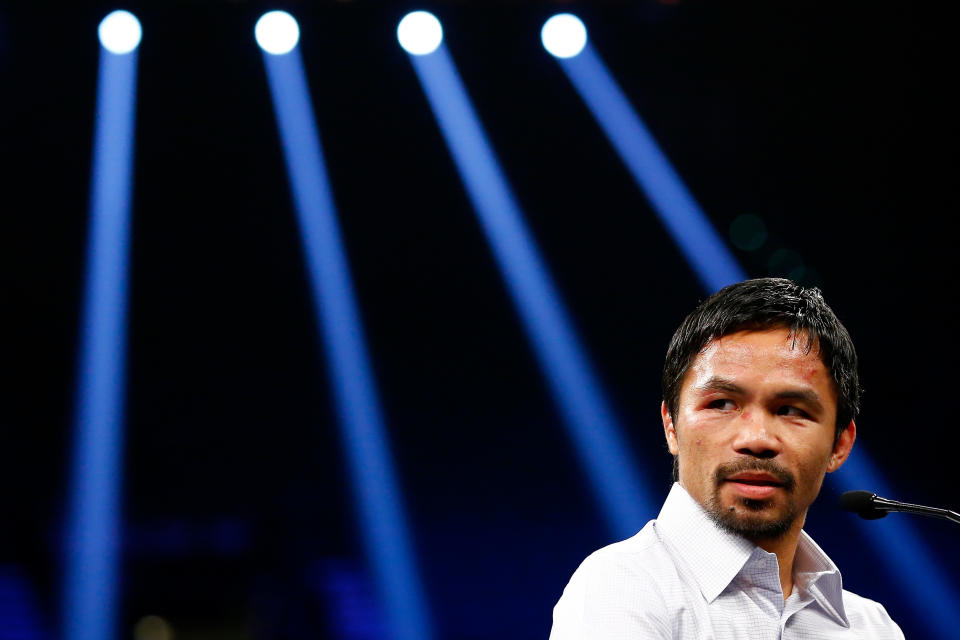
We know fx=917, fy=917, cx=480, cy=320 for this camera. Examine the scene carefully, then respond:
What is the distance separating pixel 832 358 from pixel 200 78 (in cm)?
400

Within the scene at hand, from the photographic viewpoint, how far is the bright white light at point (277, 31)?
14.6 ft

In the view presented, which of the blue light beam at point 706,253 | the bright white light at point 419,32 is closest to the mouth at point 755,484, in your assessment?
the bright white light at point 419,32

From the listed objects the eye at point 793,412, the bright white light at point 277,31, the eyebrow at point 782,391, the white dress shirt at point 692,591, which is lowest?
→ the white dress shirt at point 692,591

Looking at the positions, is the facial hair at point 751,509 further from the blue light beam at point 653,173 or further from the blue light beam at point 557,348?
the blue light beam at point 557,348

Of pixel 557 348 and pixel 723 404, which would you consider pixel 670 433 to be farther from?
pixel 557 348

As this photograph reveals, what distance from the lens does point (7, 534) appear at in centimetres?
467

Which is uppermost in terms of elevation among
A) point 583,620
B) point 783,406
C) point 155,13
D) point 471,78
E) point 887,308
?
point 155,13

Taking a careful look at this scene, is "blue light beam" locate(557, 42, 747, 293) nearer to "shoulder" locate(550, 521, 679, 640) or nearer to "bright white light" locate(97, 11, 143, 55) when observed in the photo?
"bright white light" locate(97, 11, 143, 55)

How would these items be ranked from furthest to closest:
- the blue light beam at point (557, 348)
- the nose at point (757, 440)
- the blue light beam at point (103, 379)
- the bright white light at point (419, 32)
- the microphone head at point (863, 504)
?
the blue light beam at point (557, 348) < the blue light beam at point (103, 379) < the bright white light at point (419, 32) < the microphone head at point (863, 504) < the nose at point (757, 440)

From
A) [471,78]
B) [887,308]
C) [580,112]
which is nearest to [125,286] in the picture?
[471,78]

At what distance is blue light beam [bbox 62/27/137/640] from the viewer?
4.66 metres

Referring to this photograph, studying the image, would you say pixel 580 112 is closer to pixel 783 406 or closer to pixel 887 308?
pixel 887 308

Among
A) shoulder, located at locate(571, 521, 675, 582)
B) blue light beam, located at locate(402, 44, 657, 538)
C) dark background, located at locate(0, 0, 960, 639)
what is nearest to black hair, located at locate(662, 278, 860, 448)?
shoulder, located at locate(571, 521, 675, 582)

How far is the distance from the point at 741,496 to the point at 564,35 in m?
3.78
